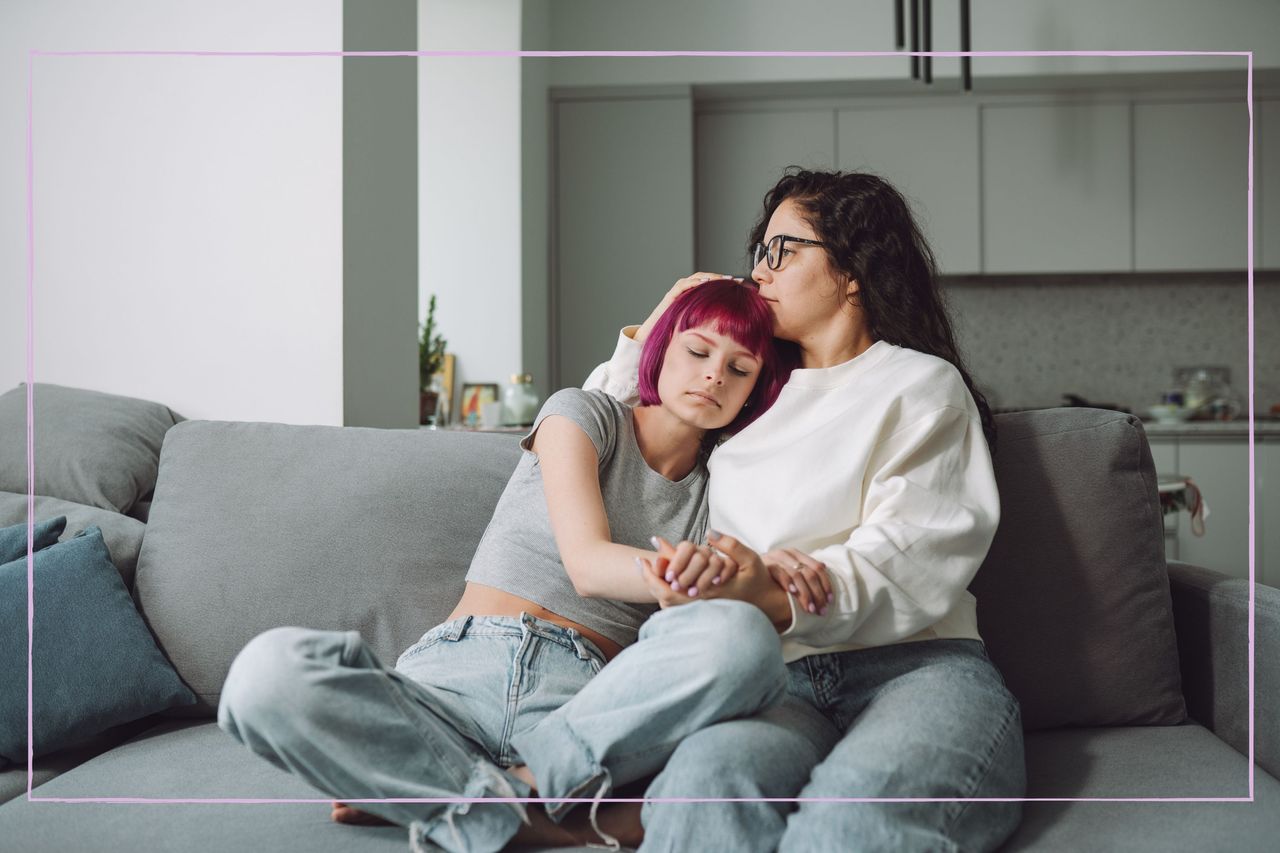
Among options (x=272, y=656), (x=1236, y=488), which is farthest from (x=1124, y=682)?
(x=1236, y=488)

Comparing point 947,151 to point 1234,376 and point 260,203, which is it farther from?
point 260,203

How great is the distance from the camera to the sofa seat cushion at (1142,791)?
3.81ft

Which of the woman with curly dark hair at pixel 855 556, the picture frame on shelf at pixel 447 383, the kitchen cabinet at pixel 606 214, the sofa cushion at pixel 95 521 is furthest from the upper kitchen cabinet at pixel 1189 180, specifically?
the sofa cushion at pixel 95 521

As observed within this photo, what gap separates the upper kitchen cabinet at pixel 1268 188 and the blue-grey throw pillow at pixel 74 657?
15.8ft

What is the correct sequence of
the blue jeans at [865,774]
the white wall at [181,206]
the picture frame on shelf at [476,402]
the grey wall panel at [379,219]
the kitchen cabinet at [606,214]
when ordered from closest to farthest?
the blue jeans at [865,774]
the white wall at [181,206]
the grey wall panel at [379,219]
the picture frame on shelf at [476,402]
the kitchen cabinet at [606,214]

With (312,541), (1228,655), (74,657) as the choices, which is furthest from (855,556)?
(74,657)

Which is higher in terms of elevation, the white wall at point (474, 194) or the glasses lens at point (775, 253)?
the white wall at point (474, 194)

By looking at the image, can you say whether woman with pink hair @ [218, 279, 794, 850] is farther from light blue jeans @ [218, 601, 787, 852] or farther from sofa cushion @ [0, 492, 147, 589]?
sofa cushion @ [0, 492, 147, 589]

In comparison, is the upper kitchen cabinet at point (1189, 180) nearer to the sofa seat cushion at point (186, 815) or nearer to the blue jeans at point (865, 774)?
the blue jeans at point (865, 774)

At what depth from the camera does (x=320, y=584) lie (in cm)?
154

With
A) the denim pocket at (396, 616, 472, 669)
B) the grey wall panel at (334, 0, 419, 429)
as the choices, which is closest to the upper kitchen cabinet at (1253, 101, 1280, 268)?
the grey wall panel at (334, 0, 419, 429)

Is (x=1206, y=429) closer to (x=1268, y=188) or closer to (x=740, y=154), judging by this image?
(x=1268, y=188)

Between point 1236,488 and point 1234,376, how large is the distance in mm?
806

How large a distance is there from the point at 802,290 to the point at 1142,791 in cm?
75
